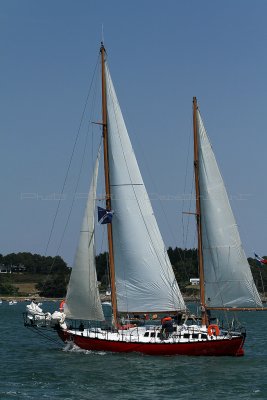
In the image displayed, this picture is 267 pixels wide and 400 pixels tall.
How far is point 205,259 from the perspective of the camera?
176 feet

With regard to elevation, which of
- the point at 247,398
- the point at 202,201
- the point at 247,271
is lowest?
the point at 247,398

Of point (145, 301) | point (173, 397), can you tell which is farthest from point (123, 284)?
point (173, 397)

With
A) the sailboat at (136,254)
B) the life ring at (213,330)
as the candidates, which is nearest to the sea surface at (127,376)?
the life ring at (213,330)

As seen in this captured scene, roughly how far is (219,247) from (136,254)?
17.2ft

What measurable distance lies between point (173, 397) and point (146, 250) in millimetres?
15707

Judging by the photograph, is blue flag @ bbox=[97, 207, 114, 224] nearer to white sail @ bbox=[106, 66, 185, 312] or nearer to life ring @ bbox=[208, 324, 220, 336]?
white sail @ bbox=[106, 66, 185, 312]

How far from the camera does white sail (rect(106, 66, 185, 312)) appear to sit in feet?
172

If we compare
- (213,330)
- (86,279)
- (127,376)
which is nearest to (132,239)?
(86,279)

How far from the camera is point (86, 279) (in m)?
52.4

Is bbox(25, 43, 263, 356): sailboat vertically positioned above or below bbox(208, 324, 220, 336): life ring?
above

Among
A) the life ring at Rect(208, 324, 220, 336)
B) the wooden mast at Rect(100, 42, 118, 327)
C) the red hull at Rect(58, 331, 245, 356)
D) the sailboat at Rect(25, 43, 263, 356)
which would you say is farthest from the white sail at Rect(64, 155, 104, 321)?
the life ring at Rect(208, 324, 220, 336)

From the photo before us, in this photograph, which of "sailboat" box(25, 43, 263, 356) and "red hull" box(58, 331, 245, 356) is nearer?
"red hull" box(58, 331, 245, 356)

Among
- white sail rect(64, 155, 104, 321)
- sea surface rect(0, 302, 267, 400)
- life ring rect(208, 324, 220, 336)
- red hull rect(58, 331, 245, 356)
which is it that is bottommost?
sea surface rect(0, 302, 267, 400)

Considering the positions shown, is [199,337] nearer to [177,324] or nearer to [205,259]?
[177,324]
